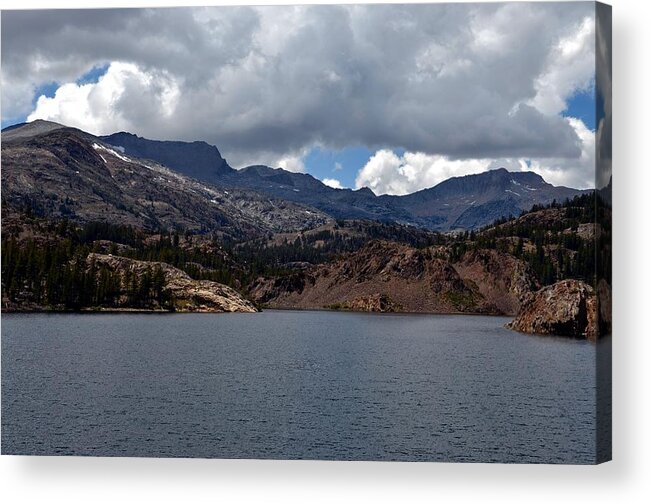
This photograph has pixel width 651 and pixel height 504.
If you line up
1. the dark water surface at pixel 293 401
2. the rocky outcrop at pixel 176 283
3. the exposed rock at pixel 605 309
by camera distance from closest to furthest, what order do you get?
the exposed rock at pixel 605 309 < the dark water surface at pixel 293 401 < the rocky outcrop at pixel 176 283

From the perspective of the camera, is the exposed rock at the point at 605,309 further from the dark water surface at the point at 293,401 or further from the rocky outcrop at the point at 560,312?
the rocky outcrop at the point at 560,312

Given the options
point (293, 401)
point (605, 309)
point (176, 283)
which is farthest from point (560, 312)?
point (176, 283)

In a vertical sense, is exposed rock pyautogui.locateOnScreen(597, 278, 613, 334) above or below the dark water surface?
above

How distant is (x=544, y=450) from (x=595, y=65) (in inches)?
905

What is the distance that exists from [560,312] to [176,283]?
112 metres

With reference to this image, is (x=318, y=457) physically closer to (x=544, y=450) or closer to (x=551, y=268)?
(x=544, y=450)

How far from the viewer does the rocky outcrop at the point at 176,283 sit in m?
182

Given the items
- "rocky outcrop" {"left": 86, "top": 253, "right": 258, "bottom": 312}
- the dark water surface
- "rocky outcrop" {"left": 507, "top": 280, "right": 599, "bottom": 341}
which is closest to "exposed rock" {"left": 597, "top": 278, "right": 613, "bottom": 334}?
the dark water surface

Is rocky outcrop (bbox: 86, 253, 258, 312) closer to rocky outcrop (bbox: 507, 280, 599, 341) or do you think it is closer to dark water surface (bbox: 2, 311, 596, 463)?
dark water surface (bbox: 2, 311, 596, 463)

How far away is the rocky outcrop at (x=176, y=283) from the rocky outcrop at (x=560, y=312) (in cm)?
9304

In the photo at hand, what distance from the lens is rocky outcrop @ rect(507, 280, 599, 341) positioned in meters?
102

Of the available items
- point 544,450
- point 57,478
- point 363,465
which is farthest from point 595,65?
point 57,478

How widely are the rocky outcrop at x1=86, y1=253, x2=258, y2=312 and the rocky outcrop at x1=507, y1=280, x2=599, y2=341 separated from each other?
9304 centimetres

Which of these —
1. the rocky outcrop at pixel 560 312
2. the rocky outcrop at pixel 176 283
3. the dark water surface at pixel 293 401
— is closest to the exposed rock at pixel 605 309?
the dark water surface at pixel 293 401
